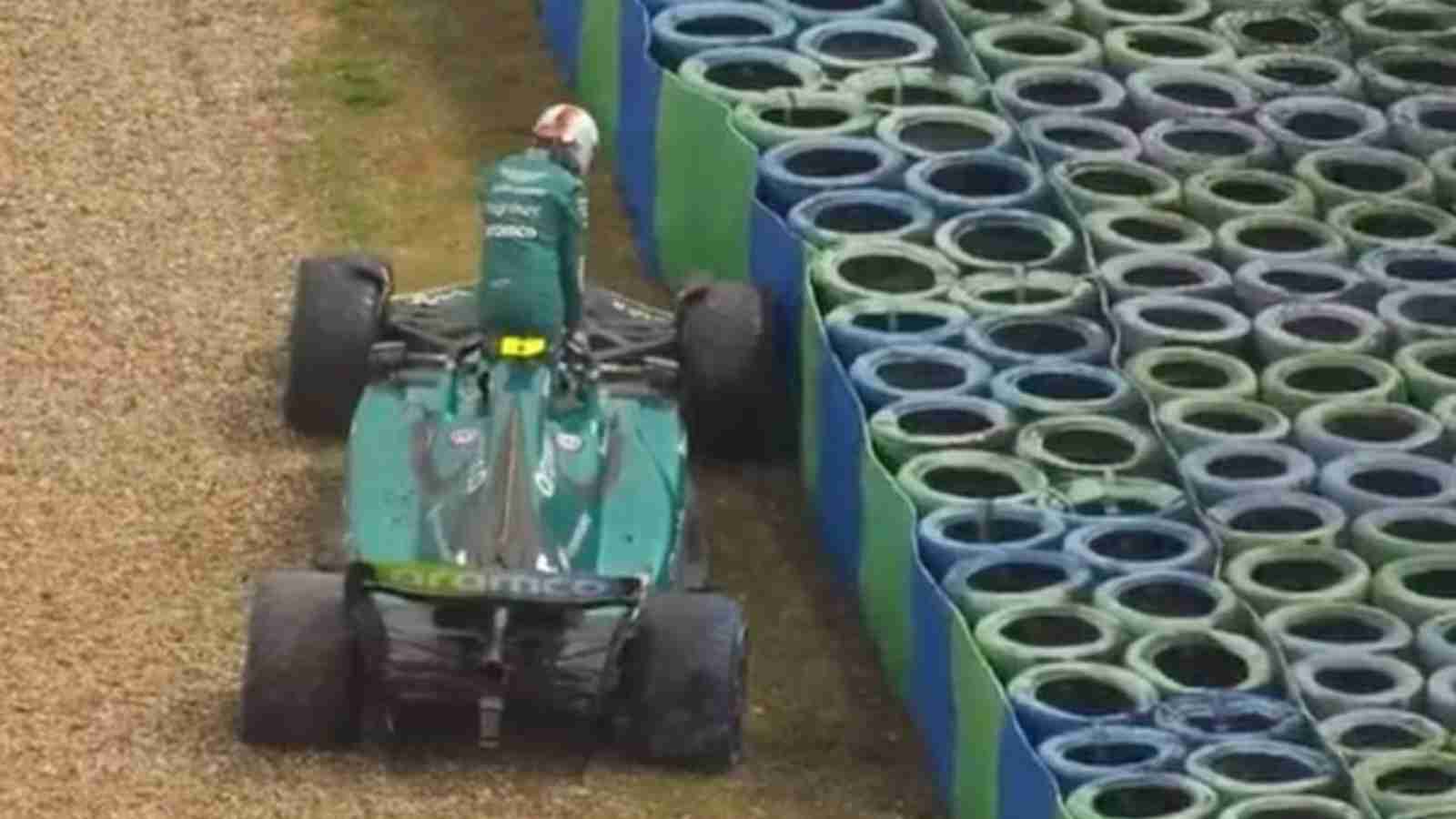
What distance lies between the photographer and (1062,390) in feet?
87.0

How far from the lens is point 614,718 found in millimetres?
24562

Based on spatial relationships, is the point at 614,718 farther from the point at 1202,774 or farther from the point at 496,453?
the point at 1202,774

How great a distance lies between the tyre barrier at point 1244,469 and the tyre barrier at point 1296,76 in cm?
430

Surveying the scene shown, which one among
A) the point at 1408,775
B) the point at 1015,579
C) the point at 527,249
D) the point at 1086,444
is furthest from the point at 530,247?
the point at 1408,775

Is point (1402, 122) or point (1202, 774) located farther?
point (1402, 122)

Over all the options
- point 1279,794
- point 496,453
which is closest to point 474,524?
point 496,453

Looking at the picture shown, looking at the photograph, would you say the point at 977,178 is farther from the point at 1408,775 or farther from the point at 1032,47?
the point at 1408,775

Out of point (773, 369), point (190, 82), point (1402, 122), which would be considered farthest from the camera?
point (190, 82)

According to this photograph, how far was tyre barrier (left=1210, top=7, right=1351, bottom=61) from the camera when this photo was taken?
99.5 ft

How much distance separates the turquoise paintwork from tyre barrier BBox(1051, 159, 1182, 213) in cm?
339

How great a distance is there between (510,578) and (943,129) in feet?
19.3

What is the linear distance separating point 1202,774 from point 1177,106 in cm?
718

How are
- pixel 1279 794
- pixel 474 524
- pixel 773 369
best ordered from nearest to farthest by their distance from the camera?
pixel 1279 794
pixel 474 524
pixel 773 369

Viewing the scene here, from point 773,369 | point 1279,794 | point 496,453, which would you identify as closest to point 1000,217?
point 773,369
